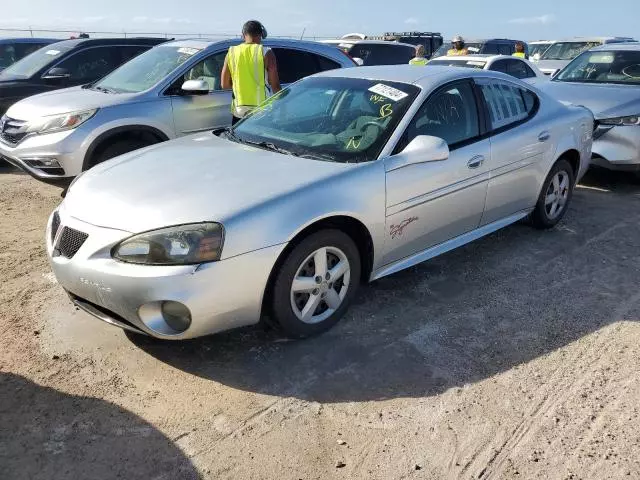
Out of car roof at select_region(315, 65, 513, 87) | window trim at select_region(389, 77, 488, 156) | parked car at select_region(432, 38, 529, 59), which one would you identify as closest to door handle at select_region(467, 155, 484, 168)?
window trim at select_region(389, 77, 488, 156)

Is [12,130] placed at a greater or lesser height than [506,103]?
lesser

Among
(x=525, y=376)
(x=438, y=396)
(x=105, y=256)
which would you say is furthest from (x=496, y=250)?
(x=105, y=256)

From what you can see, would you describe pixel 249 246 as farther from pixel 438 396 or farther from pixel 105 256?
pixel 438 396

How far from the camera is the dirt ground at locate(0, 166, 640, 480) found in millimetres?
2609

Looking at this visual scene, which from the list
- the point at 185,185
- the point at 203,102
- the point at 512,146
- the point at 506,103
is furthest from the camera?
the point at 203,102

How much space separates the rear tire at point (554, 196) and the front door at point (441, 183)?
1.06 metres

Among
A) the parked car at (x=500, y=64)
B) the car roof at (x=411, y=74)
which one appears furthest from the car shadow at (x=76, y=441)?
the parked car at (x=500, y=64)

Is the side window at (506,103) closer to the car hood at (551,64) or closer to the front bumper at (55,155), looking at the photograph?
the front bumper at (55,155)

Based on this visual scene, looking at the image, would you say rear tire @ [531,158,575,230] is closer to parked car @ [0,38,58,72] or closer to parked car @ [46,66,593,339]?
parked car @ [46,66,593,339]

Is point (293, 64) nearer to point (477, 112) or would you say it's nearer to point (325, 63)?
point (325, 63)

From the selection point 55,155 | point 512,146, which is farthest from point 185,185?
point 55,155

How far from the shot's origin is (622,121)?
6.80 meters

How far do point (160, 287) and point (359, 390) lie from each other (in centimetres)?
115

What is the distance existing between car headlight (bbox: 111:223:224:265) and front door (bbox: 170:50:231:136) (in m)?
3.50
